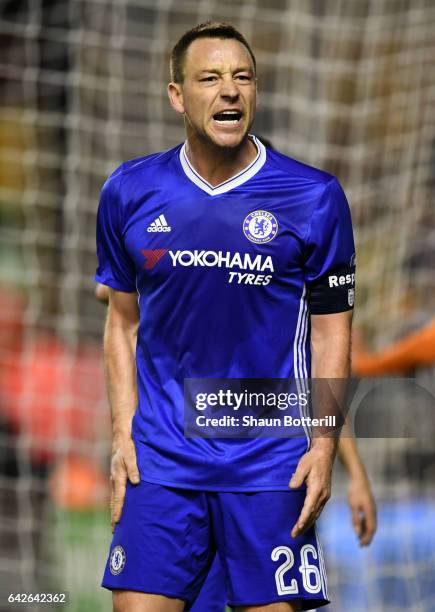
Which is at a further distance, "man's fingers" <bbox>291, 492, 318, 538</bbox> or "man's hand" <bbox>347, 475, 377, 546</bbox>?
"man's hand" <bbox>347, 475, 377, 546</bbox>

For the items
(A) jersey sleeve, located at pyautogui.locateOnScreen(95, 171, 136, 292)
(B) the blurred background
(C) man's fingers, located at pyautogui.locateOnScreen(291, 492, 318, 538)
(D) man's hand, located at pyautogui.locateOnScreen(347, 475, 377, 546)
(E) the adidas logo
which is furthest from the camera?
(B) the blurred background

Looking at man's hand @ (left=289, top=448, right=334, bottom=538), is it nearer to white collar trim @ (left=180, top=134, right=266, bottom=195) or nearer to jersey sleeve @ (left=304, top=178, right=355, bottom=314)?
jersey sleeve @ (left=304, top=178, right=355, bottom=314)

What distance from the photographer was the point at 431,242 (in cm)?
688

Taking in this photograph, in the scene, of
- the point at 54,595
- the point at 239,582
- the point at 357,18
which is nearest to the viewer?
the point at 239,582

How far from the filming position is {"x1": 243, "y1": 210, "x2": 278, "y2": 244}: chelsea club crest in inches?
135

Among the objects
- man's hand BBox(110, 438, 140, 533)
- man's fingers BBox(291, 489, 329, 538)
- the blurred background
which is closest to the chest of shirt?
man's hand BBox(110, 438, 140, 533)

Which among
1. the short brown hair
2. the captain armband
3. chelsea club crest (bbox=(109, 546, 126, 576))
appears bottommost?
chelsea club crest (bbox=(109, 546, 126, 576))

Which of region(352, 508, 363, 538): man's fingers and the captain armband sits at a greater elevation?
the captain armband

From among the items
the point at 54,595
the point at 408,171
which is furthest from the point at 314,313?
the point at 408,171

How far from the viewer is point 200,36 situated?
138 inches

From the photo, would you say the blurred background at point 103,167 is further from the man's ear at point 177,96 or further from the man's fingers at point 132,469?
the man's ear at point 177,96

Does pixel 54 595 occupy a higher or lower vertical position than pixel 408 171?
lower

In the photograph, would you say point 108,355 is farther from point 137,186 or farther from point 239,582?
point 239,582

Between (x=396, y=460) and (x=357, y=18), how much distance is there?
8.12 feet
